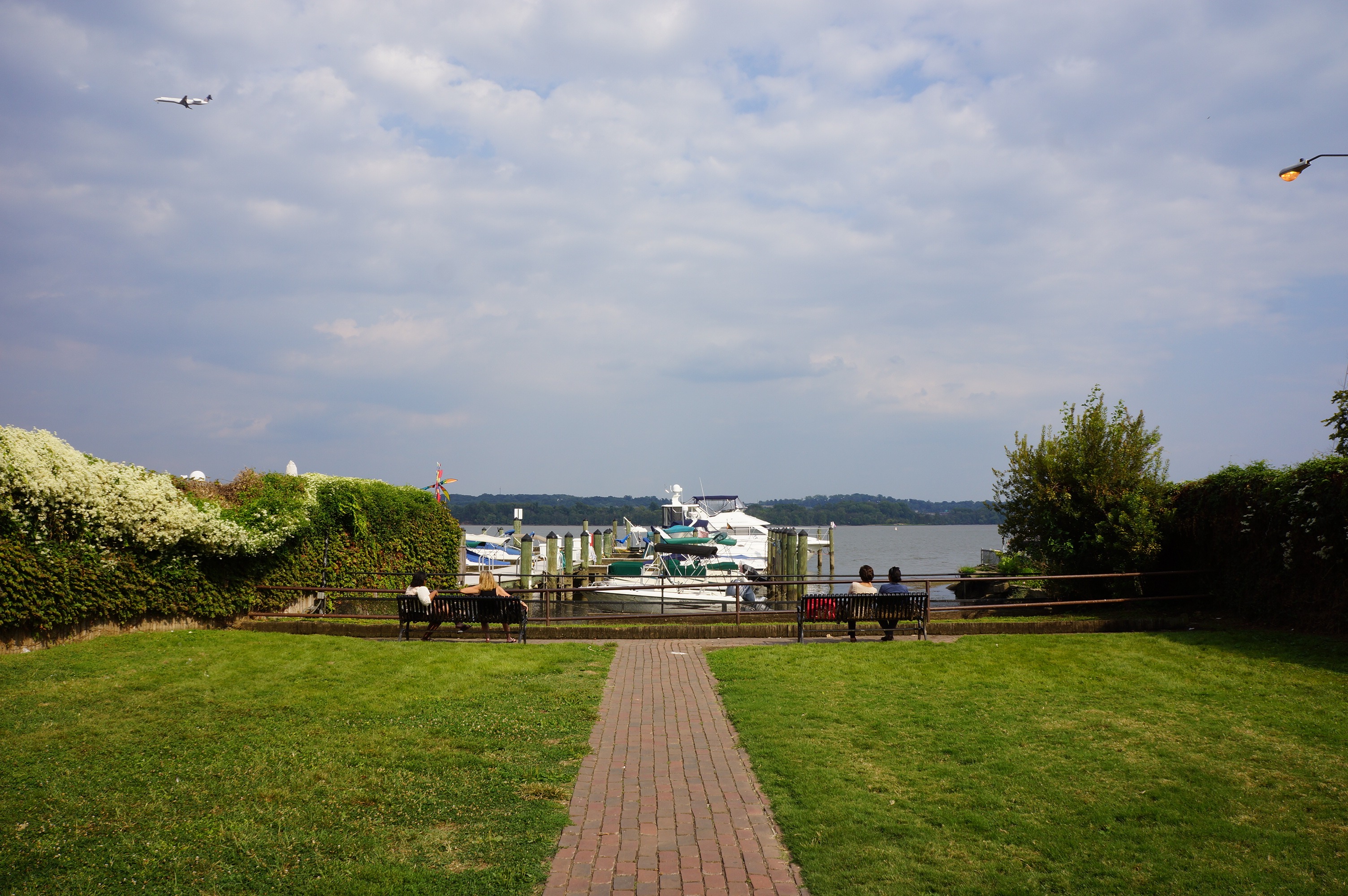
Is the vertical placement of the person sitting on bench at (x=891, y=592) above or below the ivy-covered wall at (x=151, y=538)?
below

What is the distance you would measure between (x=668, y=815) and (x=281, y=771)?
2851 millimetres

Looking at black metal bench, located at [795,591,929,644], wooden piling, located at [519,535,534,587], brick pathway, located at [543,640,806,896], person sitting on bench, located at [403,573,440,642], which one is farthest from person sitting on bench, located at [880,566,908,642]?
wooden piling, located at [519,535,534,587]

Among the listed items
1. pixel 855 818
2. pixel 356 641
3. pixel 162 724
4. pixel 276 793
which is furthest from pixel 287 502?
pixel 855 818

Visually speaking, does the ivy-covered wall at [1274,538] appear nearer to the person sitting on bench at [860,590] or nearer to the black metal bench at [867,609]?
the black metal bench at [867,609]

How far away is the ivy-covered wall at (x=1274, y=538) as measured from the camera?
11336 mm

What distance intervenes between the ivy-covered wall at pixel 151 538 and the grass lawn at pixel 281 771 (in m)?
0.99

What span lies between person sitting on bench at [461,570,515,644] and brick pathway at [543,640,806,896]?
473 centimetres

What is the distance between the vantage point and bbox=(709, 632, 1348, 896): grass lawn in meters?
4.55

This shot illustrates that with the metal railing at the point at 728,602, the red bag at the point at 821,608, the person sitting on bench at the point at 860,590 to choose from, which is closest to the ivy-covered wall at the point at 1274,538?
the metal railing at the point at 728,602

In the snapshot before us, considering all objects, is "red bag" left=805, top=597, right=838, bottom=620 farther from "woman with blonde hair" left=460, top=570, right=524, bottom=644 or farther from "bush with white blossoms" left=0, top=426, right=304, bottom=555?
"bush with white blossoms" left=0, top=426, right=304, bottom=555

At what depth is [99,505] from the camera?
11.2 m

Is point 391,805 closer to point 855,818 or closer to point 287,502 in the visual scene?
point 855,818

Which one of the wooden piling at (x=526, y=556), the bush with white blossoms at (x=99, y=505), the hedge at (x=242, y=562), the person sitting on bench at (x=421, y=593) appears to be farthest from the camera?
the wooden piling at (x=526, y=556)

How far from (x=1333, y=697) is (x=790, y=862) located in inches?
260
